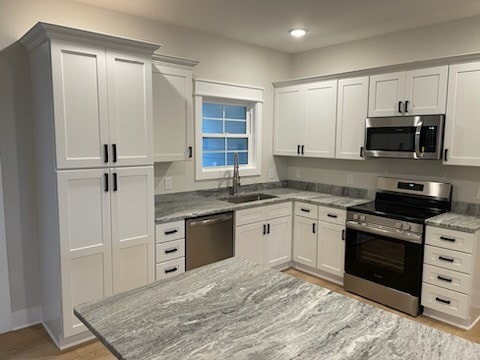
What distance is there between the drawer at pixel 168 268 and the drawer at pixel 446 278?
7.02ft

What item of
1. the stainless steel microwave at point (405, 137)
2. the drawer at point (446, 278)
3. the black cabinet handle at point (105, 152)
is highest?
the stainless steel microwave at point (405, 137)

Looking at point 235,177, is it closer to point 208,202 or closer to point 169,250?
point 208,202

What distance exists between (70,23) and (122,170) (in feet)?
4.36

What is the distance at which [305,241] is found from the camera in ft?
13.5

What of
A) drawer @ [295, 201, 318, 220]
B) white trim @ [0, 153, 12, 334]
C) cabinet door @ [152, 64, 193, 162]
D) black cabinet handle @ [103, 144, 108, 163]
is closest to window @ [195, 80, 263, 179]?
cabinet door @ [152, 64, 193, 162]

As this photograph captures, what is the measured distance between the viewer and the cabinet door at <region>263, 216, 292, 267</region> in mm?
3969

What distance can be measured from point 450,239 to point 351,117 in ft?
A: 5.22

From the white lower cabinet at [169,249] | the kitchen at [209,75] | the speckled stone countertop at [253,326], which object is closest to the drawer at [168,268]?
the white lower cabinet at [169,249]

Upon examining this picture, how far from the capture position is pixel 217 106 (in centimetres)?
423

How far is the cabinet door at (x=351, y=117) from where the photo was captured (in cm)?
379

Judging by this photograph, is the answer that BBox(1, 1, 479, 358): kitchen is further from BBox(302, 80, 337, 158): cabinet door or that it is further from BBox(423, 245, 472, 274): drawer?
BBox(423, 245, 472, 274): drawer

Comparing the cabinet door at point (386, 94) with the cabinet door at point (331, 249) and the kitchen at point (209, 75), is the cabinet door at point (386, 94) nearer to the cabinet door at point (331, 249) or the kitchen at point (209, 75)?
the kitchen at point (209, 75)

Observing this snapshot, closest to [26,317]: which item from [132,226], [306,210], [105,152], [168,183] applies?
[132,226]

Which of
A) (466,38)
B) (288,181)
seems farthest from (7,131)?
(466,38)
